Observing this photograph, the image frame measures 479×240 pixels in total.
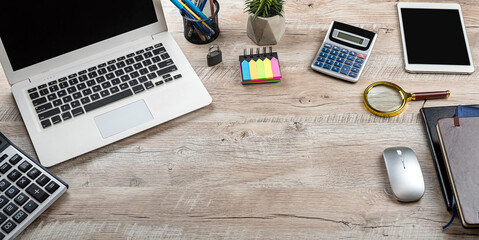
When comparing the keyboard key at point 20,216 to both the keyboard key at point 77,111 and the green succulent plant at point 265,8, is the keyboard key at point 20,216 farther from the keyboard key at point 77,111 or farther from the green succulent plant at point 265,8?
the green succulent plant at point 265,8

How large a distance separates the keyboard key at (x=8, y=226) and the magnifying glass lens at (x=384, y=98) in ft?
2.68

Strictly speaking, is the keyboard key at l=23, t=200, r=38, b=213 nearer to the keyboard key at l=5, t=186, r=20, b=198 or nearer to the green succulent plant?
the keyboard key at l=5, t=186, r=20, b=198

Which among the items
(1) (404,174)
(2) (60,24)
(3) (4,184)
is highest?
(2) (60,24)

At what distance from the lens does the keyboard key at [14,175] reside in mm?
871

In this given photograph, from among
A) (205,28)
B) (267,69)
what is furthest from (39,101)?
(267,69)

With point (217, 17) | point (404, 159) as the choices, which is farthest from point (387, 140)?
point (217, 17)

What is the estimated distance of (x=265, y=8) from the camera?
107 cm

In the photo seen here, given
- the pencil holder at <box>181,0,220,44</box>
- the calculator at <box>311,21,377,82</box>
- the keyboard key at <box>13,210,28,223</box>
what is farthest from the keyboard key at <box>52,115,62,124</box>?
the calculator at <box>311,21,377,82</box>

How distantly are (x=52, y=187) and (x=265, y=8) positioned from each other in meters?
0.64

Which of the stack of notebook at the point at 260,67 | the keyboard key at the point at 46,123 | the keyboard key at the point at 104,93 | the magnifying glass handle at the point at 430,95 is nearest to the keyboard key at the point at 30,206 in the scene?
the keyboard key at the point at 46,123

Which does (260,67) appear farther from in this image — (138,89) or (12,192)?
(12,192)

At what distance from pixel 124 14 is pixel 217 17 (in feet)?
0.83

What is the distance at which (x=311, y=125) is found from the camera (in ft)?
3.30

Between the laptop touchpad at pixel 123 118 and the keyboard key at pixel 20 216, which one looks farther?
the laptop touchpad at pixel 123 118
